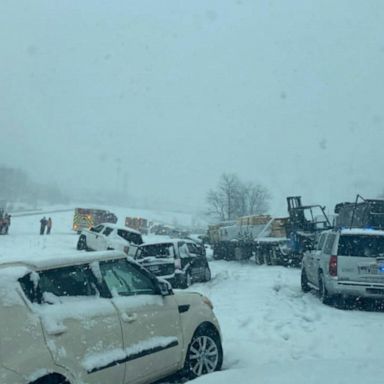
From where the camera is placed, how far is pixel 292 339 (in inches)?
348

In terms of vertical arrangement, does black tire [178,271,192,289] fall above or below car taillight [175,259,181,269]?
below

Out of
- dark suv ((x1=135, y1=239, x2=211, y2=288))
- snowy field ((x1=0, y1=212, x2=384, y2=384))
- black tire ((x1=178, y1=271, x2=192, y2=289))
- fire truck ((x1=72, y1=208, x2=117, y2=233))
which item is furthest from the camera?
fire truck ((x1=72, y1=208, x2=117, y2=233))

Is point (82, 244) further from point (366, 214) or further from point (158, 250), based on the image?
point (366, 214)

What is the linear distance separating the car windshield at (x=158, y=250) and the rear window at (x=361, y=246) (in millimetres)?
6100

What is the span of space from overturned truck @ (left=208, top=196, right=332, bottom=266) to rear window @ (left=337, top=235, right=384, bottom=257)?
6.85 meters

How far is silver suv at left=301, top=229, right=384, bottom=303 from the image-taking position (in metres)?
12.1

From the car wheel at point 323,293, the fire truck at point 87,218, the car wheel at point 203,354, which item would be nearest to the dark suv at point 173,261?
the car wheel at point 323,293

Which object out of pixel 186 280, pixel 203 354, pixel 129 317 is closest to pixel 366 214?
pixel 186 280

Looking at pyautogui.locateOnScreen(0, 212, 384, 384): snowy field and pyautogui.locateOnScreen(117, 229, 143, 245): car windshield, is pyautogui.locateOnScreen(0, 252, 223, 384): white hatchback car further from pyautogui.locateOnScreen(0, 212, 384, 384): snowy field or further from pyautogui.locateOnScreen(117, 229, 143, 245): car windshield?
pyautogui.locateOnScreen(117, 229, 143, 245): car windshield

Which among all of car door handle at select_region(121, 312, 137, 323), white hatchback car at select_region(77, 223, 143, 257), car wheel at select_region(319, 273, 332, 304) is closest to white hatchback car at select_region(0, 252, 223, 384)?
car door handle at select_region(121, 312, 137, 323)

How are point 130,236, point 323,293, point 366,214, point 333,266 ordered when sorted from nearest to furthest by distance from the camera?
1. point 333,266
2. point 323,293
3. point 366,214
4. point 130,236

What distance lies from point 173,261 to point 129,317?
11497 mm

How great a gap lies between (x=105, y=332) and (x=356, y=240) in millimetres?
8586

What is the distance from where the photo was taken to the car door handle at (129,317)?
537cm
